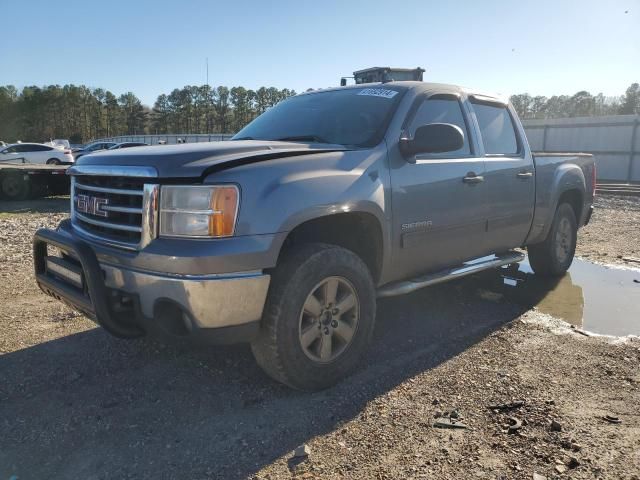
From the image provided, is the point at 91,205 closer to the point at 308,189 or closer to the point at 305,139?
the point at 308,189

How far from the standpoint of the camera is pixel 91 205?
3279 mm

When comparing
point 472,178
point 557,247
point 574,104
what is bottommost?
point 557,247

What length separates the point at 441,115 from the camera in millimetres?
4297

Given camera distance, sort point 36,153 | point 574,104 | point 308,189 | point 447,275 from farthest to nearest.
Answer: point 574,104, point 36,153, point 447,275, point 308,189

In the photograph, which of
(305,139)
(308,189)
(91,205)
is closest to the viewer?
(308,189)

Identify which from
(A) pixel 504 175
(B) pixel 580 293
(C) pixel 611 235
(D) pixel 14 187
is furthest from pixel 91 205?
(D) pixel 14 187

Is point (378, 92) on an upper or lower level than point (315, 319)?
upper

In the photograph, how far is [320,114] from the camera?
13.7 feet

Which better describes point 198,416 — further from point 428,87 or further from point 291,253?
point 428,87

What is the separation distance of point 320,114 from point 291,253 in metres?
1.56

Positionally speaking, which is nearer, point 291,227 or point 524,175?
point 291,227

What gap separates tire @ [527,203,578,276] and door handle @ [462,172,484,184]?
1.90 m

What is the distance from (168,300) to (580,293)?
15.5ft

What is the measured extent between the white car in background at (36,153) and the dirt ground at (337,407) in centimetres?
2366
